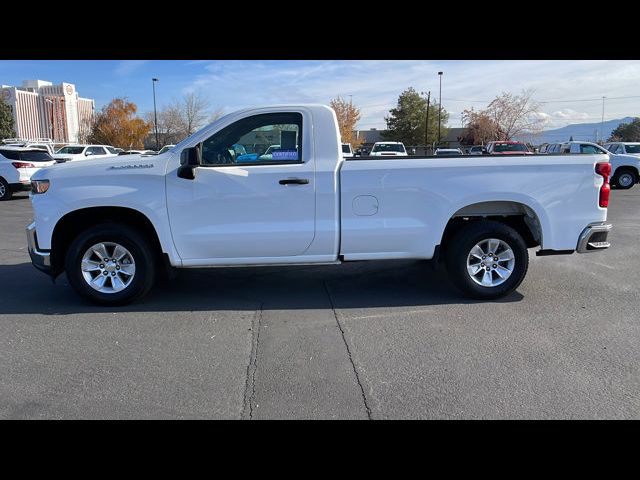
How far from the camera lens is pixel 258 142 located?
5.18 meters

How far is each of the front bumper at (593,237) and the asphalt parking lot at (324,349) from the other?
592 millimetres

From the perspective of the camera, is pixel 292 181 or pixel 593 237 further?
pixel 593 237

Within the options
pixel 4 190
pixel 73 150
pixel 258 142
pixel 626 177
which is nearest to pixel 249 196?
pixel 258 142

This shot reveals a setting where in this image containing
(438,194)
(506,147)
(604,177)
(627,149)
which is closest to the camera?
(438,194)

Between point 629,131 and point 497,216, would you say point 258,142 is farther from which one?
point 629,131

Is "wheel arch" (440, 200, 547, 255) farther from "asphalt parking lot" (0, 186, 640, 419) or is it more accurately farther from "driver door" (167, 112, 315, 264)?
"driver door" (167, 112, 315, 264)

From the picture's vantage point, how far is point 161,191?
5.02 meters

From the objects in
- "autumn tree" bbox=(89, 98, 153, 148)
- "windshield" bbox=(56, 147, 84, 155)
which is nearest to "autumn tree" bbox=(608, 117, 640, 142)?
"autumn tree" bbox=(89, 98, 153, 148)

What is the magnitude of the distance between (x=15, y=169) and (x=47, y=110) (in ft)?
306

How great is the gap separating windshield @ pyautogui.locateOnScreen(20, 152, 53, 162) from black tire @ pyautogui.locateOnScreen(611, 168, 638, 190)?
69.7 feet

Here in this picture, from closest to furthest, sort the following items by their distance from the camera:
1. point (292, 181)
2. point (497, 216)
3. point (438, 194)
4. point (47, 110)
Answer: point (292, 181) < point (438, 194) < point (497, 216) < point (47, 110)

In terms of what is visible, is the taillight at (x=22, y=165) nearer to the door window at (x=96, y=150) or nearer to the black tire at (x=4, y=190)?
the black tire at (x=4, y=190)

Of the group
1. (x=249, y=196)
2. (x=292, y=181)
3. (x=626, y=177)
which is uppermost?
(x=292, y=181)
